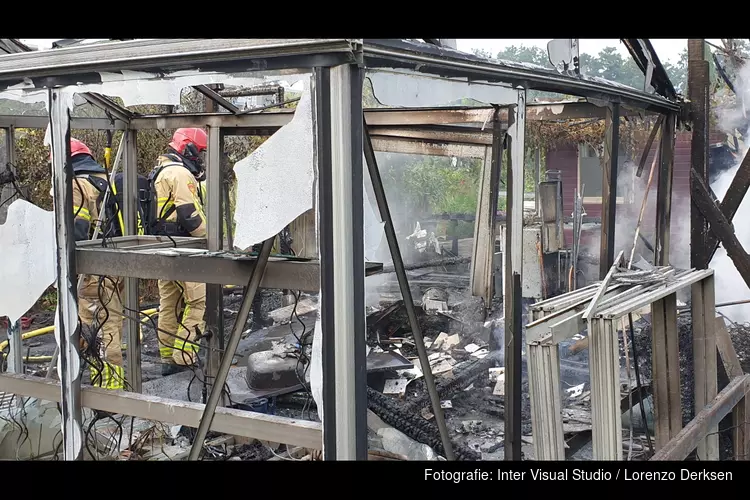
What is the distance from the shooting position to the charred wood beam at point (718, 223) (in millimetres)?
5312

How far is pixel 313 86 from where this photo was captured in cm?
259

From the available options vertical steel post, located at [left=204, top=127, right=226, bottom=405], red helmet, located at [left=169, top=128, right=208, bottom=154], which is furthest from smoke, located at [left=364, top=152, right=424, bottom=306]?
vertical steel post, located at [left=204, top=127, right=226, bottom=405]

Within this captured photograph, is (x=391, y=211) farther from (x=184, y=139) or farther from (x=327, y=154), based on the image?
(x=327, y=154)

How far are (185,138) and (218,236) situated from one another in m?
1.32

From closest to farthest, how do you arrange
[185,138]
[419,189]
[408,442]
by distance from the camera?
1. [408,442]
2. [185,138]
3. [419,189]

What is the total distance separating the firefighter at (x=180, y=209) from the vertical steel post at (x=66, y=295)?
2086 millimetres

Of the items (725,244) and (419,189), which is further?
(419,189)

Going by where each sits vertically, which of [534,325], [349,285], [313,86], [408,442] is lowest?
[408,442]

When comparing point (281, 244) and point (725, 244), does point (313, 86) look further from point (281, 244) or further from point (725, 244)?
point (281, 244)

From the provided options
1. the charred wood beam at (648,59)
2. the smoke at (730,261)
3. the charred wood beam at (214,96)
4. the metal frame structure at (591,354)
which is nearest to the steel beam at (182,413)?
the metal frame structure at (591,354)

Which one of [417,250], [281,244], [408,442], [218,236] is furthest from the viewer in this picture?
[417,250]

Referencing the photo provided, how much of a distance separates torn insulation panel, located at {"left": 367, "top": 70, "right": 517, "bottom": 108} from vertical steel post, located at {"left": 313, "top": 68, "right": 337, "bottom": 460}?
0.27 m

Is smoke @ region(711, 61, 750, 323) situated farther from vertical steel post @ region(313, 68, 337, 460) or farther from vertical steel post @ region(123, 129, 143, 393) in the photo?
vertical steel post @ region(313, 68, 337, 460)

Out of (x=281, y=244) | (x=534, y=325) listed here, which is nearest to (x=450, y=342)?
(x=281, y=244)
